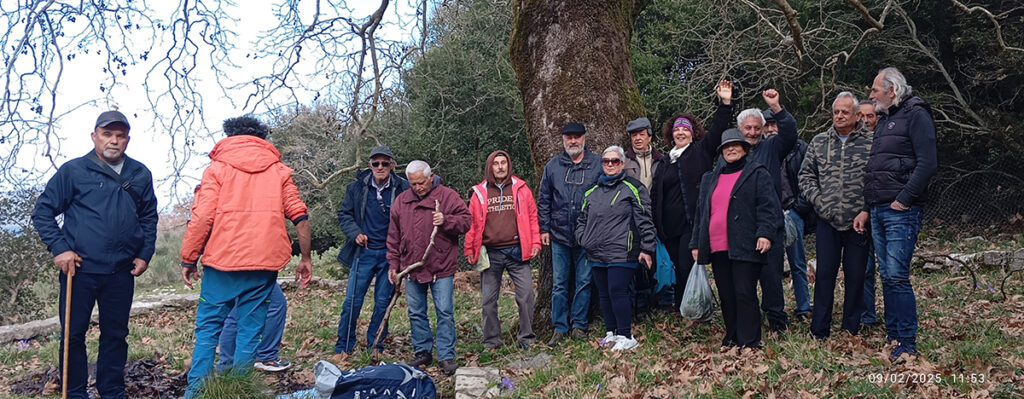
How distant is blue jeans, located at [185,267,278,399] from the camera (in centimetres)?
478

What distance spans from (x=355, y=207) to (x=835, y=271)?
4222mm

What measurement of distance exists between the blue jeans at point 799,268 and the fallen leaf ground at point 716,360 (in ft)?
1.32

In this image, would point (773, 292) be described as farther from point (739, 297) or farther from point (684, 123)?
point (684, 123)

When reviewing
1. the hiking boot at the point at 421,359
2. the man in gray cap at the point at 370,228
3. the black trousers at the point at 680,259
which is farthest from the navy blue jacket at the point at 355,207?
the black trousers at the point at 680,259

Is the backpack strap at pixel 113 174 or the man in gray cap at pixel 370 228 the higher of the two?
the backpack strap at pixel 113 174

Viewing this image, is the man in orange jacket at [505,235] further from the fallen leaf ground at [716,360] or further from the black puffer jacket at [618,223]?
the black puffer jacket at [618,223]

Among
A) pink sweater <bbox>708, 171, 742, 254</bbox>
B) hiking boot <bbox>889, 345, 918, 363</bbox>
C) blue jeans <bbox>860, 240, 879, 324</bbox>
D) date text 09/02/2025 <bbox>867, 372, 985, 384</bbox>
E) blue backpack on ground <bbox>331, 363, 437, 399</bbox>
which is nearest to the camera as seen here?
date text 09/02/2025 <bbox>867, 372, 985, 384</bbox>

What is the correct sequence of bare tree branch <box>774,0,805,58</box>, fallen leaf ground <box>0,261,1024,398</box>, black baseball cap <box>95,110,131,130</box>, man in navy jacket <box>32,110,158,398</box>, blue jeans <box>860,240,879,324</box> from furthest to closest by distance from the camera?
bare tree branch <box>774,0,805,58</box> → blue jeans <box>860,240,879,324</box> → black baseball cap <box>95,110,131,130</box> → man in navy jacket <box>32,110,158,398</box> → fallen leaf ground <box>0,261,1024,398</box>

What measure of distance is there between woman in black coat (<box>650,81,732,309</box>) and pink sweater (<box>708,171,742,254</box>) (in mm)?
775

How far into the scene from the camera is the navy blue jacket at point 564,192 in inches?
240

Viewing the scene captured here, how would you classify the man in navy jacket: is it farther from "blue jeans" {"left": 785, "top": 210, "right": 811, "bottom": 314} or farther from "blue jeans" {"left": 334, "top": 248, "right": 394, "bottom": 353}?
"blue jeans" {"left": 785, "top": 210, "right": 811, "bottom": 314}

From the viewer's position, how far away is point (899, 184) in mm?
4660

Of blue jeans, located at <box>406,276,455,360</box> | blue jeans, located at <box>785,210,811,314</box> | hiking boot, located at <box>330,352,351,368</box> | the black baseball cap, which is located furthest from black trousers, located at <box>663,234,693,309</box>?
the black baseball cap

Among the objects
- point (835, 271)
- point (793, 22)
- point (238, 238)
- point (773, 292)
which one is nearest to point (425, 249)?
point (238, 238)
